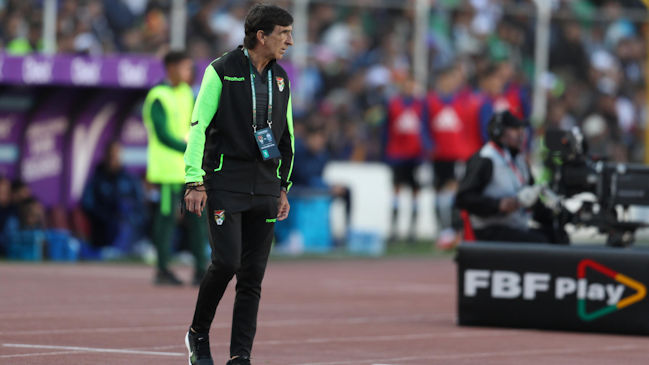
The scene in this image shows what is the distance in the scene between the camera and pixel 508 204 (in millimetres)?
12141

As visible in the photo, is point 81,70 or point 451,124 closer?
point 81,70

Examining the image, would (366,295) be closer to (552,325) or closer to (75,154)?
(552,325)

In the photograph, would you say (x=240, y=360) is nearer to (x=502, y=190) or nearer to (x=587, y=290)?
(x=587, y=290)

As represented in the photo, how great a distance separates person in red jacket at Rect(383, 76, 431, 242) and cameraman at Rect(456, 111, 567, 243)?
35.8ft

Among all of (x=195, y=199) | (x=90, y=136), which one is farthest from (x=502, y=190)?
(x=90, y=136)

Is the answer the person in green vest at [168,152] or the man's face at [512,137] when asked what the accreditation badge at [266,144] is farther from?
the person in green vest at [168,152]

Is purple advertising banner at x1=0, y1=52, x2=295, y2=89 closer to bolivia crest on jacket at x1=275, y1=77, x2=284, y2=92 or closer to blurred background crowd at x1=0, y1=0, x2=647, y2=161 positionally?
blurred background crowd at x1=0, y1=0, x2=647, y2=161

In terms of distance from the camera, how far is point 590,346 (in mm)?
10516

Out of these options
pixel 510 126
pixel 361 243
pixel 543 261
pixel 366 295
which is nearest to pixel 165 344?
pixel 543 261

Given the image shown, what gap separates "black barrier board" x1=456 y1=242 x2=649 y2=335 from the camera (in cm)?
1129

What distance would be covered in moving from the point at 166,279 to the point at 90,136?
548 centimetres

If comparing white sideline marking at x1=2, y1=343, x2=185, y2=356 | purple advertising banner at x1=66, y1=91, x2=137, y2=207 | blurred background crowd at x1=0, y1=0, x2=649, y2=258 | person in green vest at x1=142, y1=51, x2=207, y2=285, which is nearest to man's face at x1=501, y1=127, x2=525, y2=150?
person in green vest at x1=142, y1=51, x2=207, y2=285

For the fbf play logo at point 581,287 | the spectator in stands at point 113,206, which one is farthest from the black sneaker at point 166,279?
the spectator in stands at point 113,206

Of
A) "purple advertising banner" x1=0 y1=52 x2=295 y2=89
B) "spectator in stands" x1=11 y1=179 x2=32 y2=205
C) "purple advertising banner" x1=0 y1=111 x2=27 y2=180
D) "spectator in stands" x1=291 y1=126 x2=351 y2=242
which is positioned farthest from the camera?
"spectator in stands" x1=291 y1=126 x2=351 y2=242
